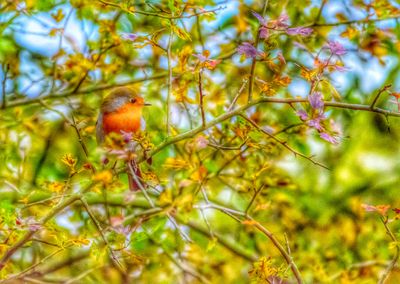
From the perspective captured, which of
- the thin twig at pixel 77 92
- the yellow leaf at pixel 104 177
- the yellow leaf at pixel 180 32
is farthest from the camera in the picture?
the thin twig at pixel 77 92

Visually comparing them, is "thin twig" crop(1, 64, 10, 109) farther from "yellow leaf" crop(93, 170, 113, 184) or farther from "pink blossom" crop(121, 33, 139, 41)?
"yellow leaf" crop(93, 170, 113, 184)

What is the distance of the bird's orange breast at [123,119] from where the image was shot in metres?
2.92

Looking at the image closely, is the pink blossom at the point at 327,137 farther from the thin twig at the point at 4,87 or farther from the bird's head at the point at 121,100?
the thin twig at the point at 4,87

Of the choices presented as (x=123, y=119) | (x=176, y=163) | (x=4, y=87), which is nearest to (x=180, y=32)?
(x=176, y=163)

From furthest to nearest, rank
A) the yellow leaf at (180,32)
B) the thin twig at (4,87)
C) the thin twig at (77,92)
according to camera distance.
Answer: the thin twig at (77,92) → the thin twig at (4,87) → the yellow leaf at (180,32)

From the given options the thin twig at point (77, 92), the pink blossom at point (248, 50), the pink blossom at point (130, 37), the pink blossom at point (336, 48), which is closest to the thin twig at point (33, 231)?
the pink blossom at point (130, 37)

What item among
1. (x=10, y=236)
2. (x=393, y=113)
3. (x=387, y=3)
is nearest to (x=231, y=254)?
(x=387, y=3)

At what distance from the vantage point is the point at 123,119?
2.92 m

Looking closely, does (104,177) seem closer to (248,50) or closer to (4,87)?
(248,50)

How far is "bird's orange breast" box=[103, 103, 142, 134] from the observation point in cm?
292

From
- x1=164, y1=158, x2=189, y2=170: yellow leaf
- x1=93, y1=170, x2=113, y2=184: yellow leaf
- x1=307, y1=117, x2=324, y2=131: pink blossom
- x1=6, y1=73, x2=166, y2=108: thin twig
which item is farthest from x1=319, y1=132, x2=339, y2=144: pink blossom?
x1=6, y1=73, x2=166, y2=108: thin twig

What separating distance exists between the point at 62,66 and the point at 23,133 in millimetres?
381

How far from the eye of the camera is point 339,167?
4082 millimetres

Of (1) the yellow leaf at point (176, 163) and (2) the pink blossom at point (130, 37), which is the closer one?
(1) the yellow leaf at point (176, 163)
